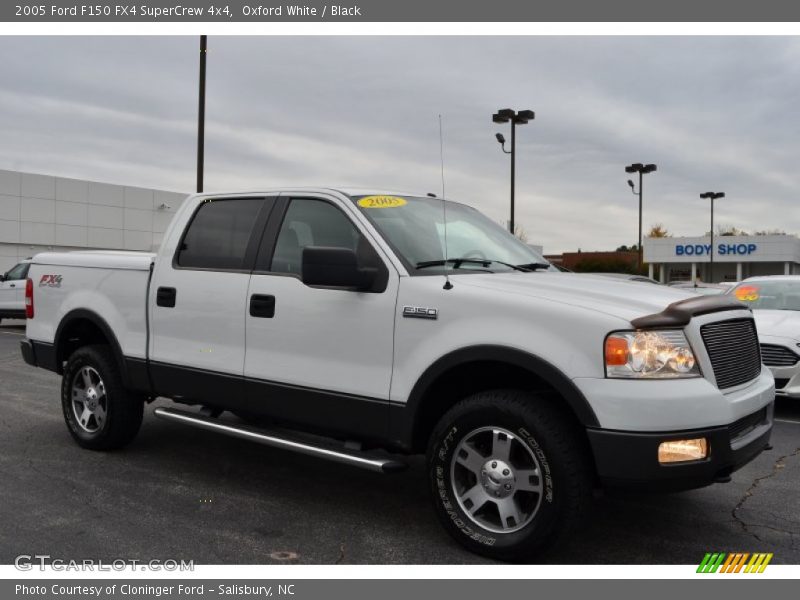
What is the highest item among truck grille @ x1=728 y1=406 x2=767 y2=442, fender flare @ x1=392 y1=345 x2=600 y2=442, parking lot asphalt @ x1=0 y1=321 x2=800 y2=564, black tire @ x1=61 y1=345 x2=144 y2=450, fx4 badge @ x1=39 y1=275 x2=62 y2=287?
fx4 badge @ x1=39 y1=275 x2=62 y2=287

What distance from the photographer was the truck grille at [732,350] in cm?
385

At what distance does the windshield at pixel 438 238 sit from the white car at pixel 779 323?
4082 mm

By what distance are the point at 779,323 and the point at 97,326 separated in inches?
281

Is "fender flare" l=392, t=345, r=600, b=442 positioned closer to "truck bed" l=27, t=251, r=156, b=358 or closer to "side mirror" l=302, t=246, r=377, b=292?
"side mirror" l=302, t=246, r=377, b=292

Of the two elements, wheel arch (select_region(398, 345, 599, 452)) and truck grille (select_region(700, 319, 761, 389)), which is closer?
wheel arch (select_region(398, 345, 599, 452))

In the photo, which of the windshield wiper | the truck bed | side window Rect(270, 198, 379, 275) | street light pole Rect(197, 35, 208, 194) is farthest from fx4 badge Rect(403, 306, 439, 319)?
street light pole Rect(197, 35, 208, 194)

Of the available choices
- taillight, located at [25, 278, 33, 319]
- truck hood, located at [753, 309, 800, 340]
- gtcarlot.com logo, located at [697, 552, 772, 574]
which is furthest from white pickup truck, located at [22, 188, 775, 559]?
truck hood, located at [753, 309, 800, 340]

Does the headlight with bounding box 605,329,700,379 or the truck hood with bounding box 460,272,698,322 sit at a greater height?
the truck hood with bounding box 460,272,698,322

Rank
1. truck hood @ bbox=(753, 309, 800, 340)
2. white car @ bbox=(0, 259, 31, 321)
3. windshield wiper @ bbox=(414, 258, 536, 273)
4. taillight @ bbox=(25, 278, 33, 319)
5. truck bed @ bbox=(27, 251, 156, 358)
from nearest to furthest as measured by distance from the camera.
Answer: windshield wiper @ bbox=(414, 258, 536, 273) → truck bed @ bbox=(27, 251, 156, 358) → taillight @ bbox=(25, 278, 33, 319) → truck hood @ bbox=(753, 309, 800, 340) → white car @ bbox=(0, 259, 31, 321)

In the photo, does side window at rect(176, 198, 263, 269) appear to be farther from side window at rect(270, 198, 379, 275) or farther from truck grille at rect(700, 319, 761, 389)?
truck grille at rect(700, 319, 761, 389)

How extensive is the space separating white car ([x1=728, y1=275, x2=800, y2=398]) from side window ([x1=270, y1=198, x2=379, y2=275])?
514 cm

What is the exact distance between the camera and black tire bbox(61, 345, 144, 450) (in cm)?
598

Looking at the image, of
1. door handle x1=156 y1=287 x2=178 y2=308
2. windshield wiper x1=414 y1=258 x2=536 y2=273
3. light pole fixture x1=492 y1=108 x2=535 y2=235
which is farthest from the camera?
light pole fixture x1=492 y1=108 x2=535 y2=235

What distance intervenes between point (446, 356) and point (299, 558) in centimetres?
128
